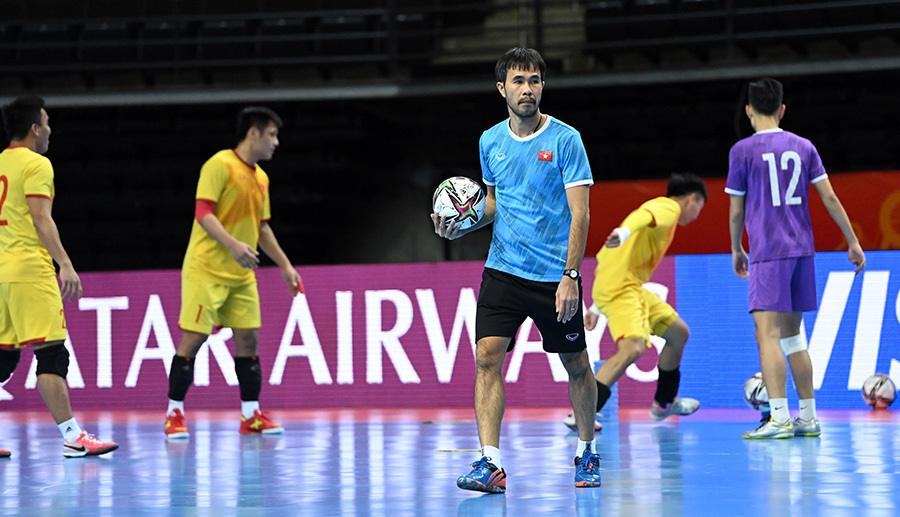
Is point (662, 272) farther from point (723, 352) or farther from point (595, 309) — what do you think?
point (595, 309)

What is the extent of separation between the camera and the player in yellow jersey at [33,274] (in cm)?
608

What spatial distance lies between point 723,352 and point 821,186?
3005mm

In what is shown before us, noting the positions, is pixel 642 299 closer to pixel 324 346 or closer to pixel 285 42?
pixel 324 346

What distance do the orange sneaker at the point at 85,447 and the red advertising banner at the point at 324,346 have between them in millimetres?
3859

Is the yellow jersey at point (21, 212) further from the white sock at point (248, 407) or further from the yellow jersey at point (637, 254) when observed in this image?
the yellow jersey at point (637, 254)

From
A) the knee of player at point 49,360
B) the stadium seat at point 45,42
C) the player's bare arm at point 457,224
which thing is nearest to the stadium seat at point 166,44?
the stadium seat at point 45,42

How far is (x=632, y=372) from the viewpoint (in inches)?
372

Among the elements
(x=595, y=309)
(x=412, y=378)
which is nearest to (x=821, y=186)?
(x=595, y=309)

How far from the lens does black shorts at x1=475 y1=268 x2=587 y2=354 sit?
4664mm

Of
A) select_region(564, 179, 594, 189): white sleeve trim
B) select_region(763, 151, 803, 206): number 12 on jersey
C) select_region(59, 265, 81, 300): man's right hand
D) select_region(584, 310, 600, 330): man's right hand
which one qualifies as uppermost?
select_region(763, 151, 803, 206): number 12 on jersey

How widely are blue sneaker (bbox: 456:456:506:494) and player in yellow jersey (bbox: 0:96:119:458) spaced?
268 centimetres

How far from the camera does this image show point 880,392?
8578mm

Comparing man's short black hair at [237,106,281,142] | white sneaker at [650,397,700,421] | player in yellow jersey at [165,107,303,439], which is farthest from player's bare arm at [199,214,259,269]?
white sneaker at [650,397,700,421]

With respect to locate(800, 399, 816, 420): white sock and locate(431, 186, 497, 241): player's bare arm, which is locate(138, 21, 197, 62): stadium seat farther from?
locate(431, 186, 497, 241): player's bare arm
